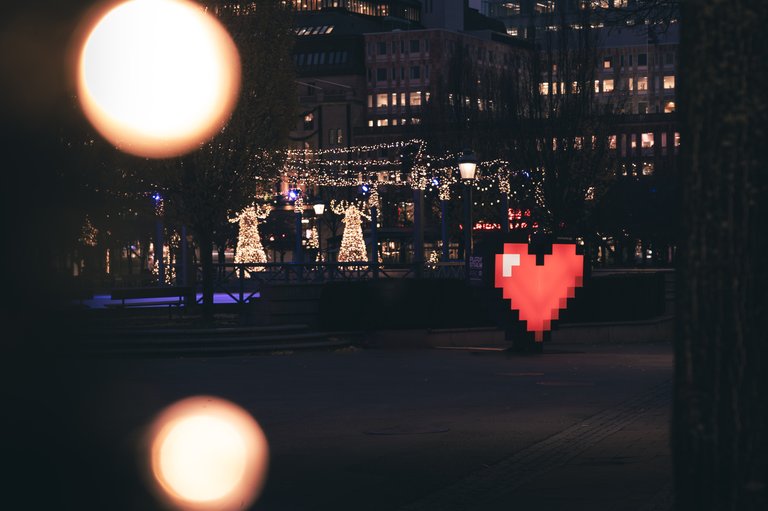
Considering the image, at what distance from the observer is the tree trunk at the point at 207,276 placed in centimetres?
3228

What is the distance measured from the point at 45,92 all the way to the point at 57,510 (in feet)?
56.6

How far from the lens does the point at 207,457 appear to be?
12.2 metres

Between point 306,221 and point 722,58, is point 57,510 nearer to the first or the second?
point 722,58

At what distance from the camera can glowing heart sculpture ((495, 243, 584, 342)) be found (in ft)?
85.4

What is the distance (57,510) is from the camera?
994 cm

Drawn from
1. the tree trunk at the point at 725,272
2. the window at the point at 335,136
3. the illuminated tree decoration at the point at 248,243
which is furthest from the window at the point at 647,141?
the tree trunk at the point at 725,272

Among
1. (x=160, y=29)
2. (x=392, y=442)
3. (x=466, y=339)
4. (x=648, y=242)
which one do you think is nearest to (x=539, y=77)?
(x=160, y=29)

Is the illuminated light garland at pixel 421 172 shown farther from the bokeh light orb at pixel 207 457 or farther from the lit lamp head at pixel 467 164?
the bokeh light orb at pixel 207 457

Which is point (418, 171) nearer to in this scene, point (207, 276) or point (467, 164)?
point (207, 276)

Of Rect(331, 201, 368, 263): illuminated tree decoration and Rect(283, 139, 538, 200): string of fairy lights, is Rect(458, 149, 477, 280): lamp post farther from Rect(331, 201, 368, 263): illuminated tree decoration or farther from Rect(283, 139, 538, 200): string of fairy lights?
Rect(331, 201, 368, 263): illuminated tree decoration

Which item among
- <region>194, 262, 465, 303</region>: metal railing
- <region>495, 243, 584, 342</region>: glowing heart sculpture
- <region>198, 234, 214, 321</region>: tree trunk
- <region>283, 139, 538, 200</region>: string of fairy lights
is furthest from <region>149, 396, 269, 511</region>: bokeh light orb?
<region>283, 139, 538, 200</region>: string of fairy lights

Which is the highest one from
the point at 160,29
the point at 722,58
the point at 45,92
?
the point at 160,29

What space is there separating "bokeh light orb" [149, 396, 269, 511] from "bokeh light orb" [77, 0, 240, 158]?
49.5 feet

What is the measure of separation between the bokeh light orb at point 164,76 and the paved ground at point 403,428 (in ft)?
27.6
